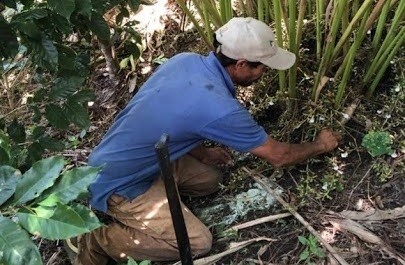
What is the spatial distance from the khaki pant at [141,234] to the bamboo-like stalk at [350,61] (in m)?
0.66

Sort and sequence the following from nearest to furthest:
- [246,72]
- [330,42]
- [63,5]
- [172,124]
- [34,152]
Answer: [63,5] < [34,152] < [172,124] < [246,72] < [330,42]

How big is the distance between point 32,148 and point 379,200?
1.08 m

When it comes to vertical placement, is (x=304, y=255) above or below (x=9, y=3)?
below

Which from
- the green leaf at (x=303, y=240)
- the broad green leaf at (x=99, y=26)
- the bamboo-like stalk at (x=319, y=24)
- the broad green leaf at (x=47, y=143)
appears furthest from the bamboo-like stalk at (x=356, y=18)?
the broad green leaf at (x=47, y=143)

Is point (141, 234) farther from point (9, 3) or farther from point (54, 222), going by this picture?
point (54, 222)

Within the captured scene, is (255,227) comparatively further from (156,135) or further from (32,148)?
(32,148)

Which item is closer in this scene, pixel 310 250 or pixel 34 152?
pixel 34 152

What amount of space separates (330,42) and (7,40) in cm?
107

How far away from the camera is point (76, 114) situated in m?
1.60

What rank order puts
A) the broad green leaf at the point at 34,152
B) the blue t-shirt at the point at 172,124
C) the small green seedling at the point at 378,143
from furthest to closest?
1. the small green seedling at the point at 378,143
2. the blue t-shirt at the point at 172,124
3. the broad green leaf at the point at 34,152

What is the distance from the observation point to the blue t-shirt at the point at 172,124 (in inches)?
65.4

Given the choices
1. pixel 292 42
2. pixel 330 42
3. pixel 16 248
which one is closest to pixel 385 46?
pixel 330 42

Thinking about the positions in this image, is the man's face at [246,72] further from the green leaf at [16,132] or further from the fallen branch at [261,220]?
the green leaf at [16,132]

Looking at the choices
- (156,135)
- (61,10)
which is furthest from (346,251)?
(61,10)
